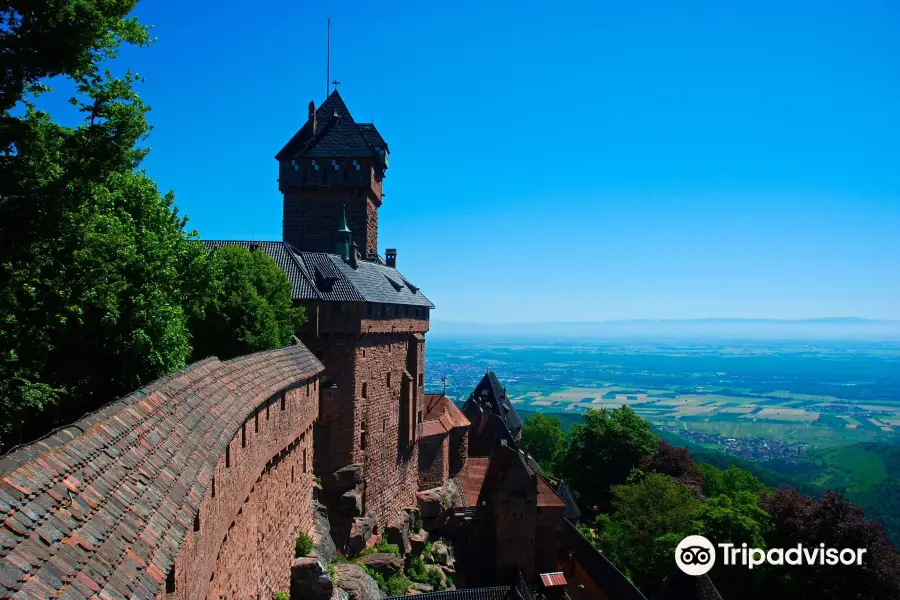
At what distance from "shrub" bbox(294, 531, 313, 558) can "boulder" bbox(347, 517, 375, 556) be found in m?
9.12

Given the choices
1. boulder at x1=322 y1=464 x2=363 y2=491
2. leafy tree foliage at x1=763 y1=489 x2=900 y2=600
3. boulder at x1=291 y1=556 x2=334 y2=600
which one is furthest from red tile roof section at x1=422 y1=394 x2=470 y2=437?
boulder at x1=291 y1=556 x2=334 y2=600

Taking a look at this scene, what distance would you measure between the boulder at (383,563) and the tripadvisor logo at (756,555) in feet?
36.2

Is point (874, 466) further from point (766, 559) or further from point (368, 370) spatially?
point (368, 370)

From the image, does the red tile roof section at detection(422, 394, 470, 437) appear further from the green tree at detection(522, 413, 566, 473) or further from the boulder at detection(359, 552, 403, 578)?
the green tree at detection(522, 413, 566, 473)

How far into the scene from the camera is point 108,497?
4.89m

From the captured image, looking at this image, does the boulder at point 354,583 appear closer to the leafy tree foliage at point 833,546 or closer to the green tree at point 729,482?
the leafy tree foliage at point 833,546

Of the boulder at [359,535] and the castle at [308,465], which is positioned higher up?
the castle at [308,465]

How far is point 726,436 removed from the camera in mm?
177000

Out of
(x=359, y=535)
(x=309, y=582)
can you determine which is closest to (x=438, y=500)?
(x=359, y=535)

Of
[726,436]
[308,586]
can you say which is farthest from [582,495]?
[726,436]

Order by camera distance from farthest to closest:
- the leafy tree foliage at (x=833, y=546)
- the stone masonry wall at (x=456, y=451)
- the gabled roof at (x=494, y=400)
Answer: the gabled roof at (x=494, y=400), the stone masonry wall at (x=456, y=451), the leafy tree foliage at (x=833, y=546)

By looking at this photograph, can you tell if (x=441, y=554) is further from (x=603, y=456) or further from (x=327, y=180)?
(x=603, y=456)

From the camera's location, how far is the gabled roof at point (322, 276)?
24.8 m

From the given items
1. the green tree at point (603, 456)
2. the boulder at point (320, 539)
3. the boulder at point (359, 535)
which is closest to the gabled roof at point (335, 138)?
the boulder at point (359, 535)
